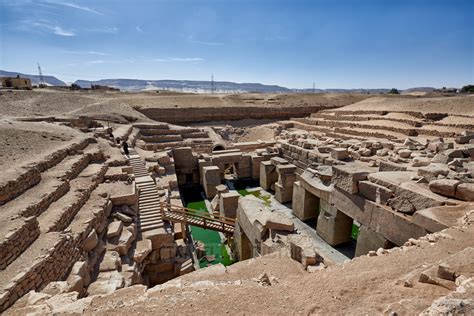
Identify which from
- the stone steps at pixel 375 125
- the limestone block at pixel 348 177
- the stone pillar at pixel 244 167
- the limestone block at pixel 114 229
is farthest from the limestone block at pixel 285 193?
the stone steps at pixel 375 125

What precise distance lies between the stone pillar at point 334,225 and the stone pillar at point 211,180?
19.9 ft

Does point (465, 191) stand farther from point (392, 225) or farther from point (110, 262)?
point (110, 262)

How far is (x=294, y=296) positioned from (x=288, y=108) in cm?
2929

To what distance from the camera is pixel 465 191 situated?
16.7 feet

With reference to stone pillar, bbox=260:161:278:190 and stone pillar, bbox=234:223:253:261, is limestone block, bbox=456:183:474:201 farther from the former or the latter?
stone pillar, bbox=260:161:278:190

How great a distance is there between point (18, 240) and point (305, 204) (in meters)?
8.79

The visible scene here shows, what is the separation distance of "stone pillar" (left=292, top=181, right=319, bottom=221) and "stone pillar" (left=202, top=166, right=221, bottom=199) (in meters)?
4.42

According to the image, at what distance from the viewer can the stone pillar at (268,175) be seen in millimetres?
13633

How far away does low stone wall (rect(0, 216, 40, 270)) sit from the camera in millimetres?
4266

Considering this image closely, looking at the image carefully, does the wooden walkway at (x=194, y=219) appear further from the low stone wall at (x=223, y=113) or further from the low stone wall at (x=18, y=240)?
the low stone wall at (x=223, y=113)

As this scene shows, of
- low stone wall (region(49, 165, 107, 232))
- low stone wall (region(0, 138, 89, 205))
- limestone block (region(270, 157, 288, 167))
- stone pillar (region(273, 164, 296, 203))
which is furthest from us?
limestone block (region(270, 157, 288, 167))

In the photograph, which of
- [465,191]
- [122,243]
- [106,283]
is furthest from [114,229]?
[465,191]

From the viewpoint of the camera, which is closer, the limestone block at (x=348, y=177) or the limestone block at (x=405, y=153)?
the limestone block at (x=348, y=177)

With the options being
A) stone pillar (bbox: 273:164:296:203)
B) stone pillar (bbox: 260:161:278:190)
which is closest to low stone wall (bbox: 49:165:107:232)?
stone pillar (bbox: 273:164:296:203)
